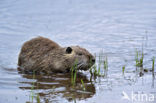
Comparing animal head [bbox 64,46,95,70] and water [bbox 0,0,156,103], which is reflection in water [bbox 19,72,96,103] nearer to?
water [bbox 0,0,156,103]

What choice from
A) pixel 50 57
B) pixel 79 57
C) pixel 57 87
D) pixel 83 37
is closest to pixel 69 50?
pixel 79 57

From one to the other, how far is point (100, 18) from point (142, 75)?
461 cm

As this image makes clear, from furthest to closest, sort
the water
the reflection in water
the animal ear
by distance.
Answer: the animal ear
the water
the reflection in water

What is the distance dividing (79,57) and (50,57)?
579 mm

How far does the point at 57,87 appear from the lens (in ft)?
16.2

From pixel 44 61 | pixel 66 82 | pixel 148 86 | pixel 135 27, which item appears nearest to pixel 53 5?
pixel 135 27

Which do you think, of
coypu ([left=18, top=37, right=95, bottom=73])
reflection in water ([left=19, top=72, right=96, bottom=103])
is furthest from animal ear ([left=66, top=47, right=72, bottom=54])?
reflection in water ([left=19, top=72, right=96, bottom=103])

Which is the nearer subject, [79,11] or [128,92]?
[128,92]

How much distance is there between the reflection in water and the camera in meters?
4.43

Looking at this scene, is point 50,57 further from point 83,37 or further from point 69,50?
point 83,37

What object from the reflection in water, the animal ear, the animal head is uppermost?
the animal ear

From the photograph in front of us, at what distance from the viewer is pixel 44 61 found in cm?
609

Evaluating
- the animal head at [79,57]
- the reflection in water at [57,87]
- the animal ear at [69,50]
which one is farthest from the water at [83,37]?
the animal ear at [69,50]

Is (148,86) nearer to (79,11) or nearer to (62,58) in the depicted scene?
(62,58)
